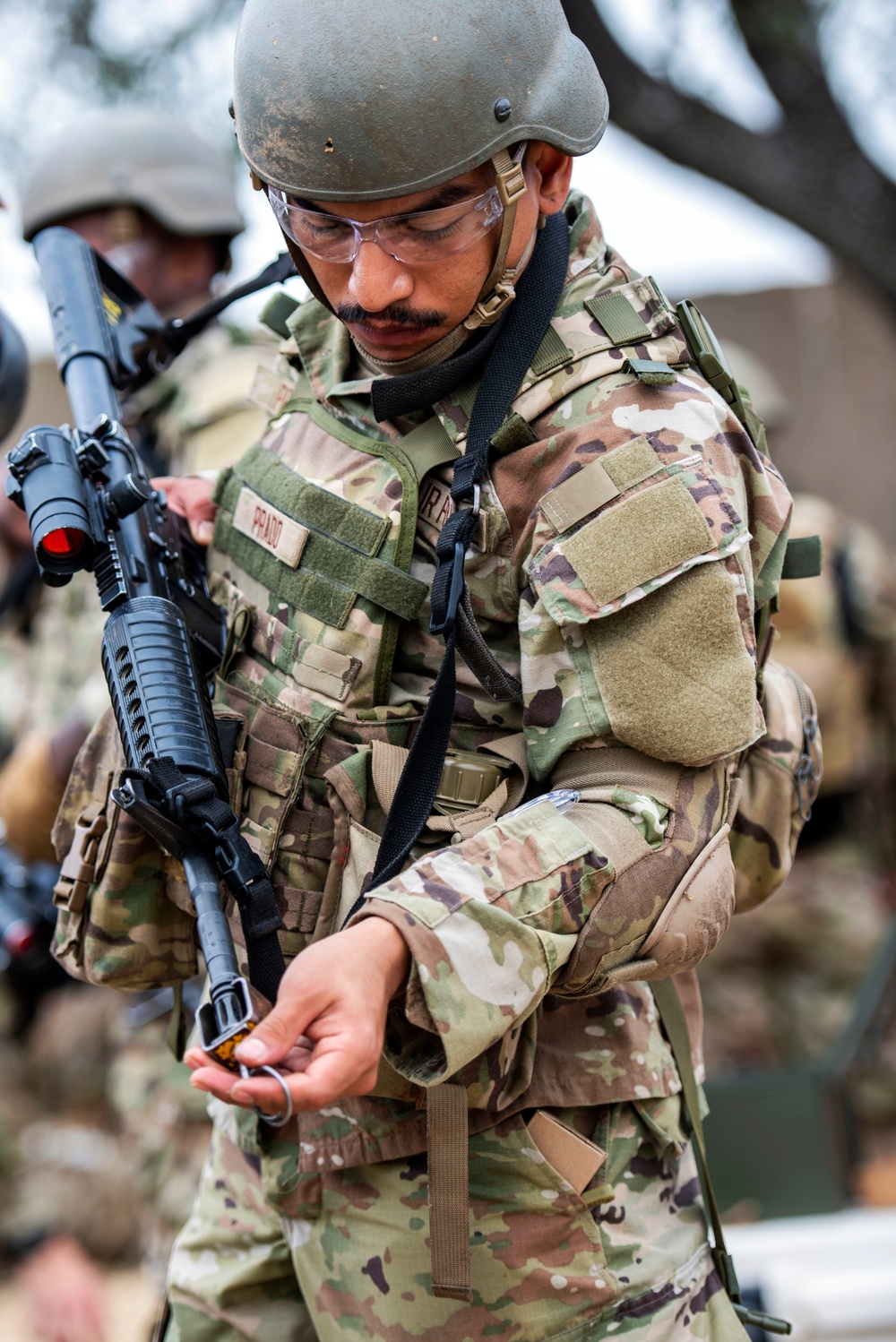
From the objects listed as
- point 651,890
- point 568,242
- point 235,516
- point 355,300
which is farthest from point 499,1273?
point 568,242

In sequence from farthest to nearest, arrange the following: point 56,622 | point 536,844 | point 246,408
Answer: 1. point 56,622
2. point 246,408
3. point 536,844

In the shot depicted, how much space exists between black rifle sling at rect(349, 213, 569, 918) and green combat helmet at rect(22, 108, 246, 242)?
2475 mm

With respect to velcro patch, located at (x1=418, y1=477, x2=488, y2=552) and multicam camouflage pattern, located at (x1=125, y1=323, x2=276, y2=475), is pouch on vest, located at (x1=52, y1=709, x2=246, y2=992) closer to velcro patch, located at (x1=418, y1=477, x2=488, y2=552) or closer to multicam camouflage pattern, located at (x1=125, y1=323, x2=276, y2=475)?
velcro patch, located at (x1=418, y1=477, x2=488, y2=552)

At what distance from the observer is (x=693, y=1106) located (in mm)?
1992

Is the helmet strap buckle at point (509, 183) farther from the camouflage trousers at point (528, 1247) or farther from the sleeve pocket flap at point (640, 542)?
the camouflage trousers at point (528, 1247)

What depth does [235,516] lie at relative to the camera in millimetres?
2053

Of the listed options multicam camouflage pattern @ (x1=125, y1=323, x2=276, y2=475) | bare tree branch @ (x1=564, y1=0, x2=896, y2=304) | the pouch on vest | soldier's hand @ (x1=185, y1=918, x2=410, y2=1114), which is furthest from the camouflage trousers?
bare tree branch @ (x1=564, y1=0, x2=896, y2=304)

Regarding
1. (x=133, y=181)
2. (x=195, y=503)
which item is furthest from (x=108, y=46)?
(x=195, y=503)

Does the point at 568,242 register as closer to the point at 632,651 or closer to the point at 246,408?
the point at 632,651

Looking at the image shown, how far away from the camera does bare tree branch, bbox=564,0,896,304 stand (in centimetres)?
649

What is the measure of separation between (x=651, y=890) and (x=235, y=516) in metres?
0.80

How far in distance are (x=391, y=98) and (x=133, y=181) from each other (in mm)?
2602

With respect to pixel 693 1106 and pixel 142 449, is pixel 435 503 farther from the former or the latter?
pixel 142 449

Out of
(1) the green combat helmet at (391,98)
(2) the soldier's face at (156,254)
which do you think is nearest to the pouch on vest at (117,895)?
(1) the green combat helmet at (391,98)
